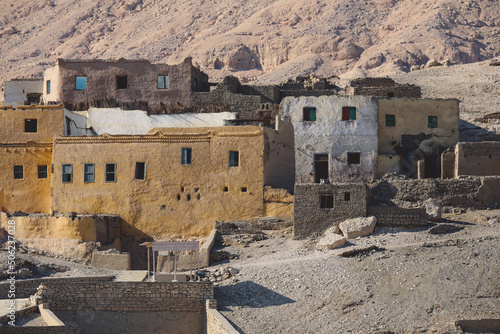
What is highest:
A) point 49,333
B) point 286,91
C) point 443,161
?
point 286,91

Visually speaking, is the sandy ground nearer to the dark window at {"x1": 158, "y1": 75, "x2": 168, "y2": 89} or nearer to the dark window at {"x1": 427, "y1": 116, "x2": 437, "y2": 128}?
the dark window at {"x1": 427, "y1": 116, "x2": 437, "y2": 128}

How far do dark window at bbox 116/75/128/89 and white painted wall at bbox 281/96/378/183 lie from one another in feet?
25.8

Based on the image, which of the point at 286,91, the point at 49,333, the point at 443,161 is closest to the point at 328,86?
the point at 286,91

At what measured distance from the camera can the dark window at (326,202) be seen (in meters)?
32.6

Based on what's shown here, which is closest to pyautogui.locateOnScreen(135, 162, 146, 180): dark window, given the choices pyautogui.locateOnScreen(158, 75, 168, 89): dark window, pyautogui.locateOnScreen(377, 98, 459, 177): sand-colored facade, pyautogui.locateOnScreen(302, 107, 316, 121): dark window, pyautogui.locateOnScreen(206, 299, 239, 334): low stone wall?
pyautogui.locateOnScreen(158, 75, 168, 89): dark window

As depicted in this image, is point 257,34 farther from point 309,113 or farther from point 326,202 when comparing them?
point 326,202

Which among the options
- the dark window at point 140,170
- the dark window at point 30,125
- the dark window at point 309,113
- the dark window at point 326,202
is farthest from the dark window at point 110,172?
the dark window at point 326,202

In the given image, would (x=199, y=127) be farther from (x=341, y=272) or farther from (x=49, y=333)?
(x=49, y=333)

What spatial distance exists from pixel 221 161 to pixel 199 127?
1.83m

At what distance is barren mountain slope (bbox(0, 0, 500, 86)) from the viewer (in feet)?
269

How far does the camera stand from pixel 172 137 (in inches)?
1431

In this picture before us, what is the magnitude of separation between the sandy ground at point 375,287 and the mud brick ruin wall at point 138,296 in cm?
82

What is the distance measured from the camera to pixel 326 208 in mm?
32500

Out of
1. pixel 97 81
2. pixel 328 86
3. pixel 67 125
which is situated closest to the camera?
pixel 67 125
